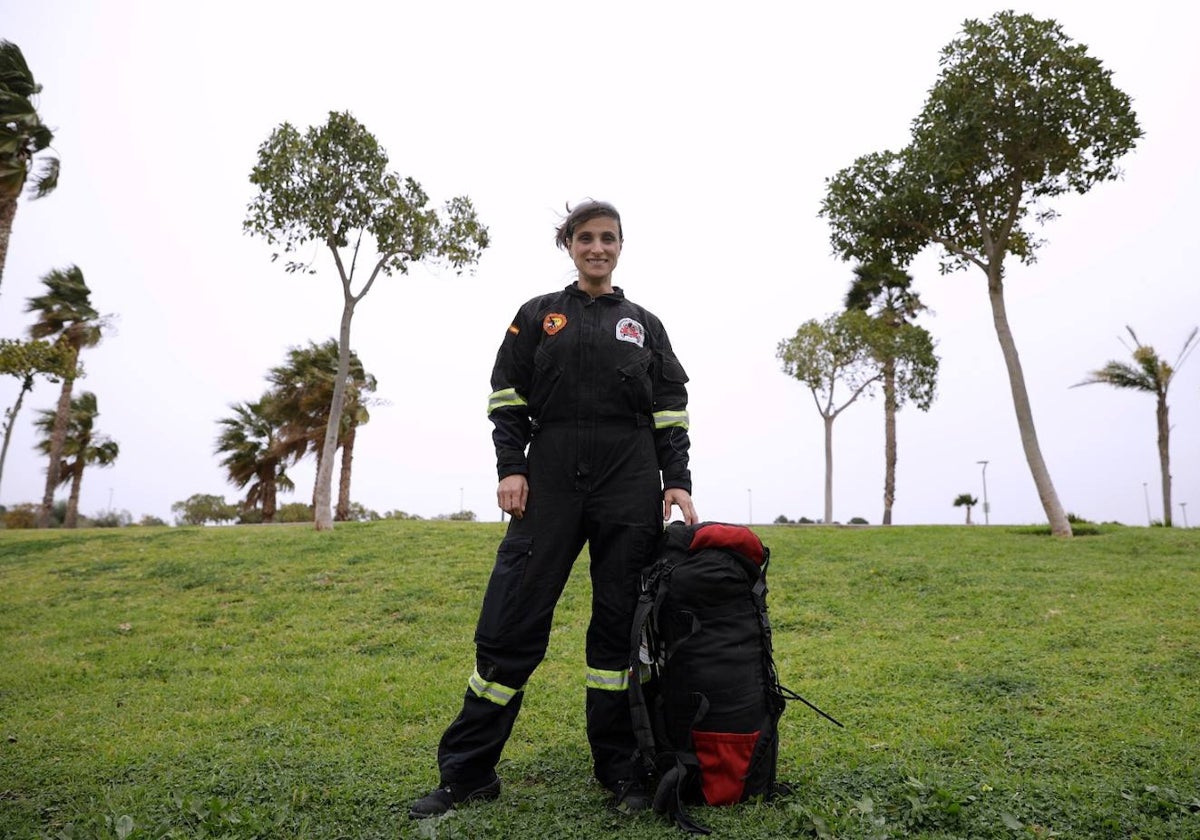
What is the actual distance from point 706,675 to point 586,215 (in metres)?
2.16

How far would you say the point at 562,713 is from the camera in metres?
4.88

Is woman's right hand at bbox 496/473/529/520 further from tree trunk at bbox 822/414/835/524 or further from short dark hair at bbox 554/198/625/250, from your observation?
tree trunk at bbox 822/414/835/524

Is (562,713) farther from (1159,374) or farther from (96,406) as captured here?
(96,406)

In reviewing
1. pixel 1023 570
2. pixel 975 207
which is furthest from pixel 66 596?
pixel 975 207

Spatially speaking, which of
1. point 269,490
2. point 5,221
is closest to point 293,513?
point 269,490

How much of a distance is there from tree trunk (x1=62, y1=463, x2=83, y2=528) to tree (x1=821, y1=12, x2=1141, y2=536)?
2859 centimetres

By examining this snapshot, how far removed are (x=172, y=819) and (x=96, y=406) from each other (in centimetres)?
3486

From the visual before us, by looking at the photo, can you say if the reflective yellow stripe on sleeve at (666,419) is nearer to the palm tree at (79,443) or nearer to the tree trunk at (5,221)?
the tree trunk at (5,221)

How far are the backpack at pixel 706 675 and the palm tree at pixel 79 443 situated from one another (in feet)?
110

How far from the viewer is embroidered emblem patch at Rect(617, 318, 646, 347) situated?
349cm

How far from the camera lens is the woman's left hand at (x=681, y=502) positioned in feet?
11.6

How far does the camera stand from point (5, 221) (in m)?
13.0

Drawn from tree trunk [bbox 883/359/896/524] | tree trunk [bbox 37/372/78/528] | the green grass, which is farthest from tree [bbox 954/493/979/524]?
tree trunk [bbox 37/372/78/528]

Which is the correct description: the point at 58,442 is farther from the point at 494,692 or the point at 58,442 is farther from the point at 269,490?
the point at 494,692
